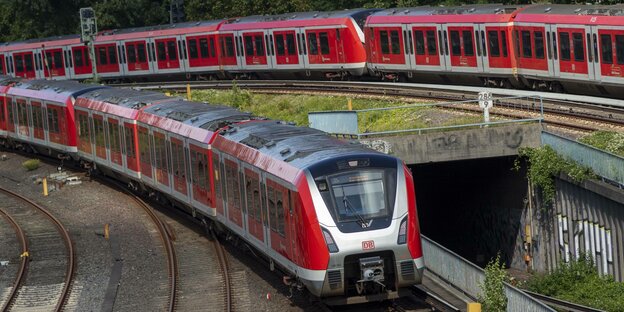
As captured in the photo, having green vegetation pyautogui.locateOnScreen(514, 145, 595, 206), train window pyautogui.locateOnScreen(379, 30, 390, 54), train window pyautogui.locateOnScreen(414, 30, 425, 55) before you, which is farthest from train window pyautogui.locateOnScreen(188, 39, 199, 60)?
green vegetation pyautogui.locateOnScreen(514, 145, 595, 206)

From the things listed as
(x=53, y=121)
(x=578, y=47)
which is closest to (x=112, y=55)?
(x=53, y=121)

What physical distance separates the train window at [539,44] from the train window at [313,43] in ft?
46.6

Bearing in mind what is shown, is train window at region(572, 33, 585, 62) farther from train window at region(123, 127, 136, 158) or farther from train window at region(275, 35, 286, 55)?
train window at region(275, 35, 286, 55)

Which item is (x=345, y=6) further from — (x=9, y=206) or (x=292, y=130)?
(x=292, y=130)

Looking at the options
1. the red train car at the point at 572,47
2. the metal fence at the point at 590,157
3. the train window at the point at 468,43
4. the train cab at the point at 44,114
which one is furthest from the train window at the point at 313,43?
the metal fence at the point at 590,157

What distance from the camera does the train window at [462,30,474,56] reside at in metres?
44.5

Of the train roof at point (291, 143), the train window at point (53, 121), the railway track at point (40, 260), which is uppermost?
the train roof at point (291, 143)

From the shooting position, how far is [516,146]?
31.2 metres

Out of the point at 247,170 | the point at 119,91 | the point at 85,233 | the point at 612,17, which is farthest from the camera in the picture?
the point at 119,91

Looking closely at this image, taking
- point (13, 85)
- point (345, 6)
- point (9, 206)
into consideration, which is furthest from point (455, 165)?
point (345, 6)

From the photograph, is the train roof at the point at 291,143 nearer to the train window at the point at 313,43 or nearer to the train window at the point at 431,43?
the train window at the point at 431,43

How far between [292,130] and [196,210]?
519cm

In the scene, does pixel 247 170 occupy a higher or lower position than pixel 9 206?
higher

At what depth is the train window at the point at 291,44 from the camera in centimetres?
5422
